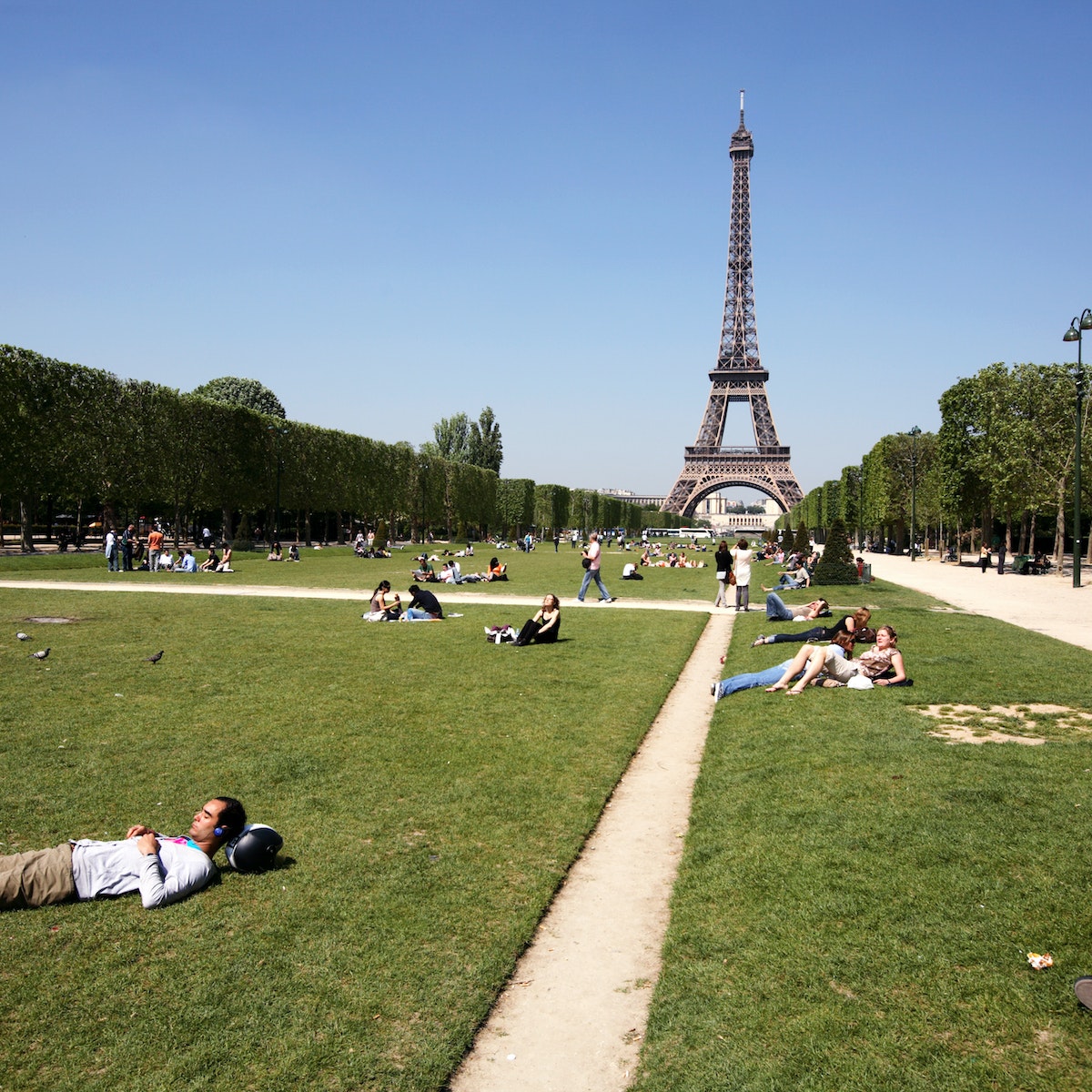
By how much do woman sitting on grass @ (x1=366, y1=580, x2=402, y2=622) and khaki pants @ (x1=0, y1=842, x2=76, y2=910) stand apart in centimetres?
1276

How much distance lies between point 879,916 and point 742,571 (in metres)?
17.0

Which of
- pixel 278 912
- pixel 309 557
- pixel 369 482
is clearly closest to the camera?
pixel 278 912

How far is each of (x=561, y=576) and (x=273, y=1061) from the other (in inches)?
1220

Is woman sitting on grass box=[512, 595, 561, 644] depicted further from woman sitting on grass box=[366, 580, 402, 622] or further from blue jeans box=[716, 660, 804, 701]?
blue jeans box=[716, 660, 804, 701]

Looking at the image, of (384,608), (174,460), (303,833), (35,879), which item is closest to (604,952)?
(303,833)

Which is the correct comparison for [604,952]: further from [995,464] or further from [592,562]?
[995,464]

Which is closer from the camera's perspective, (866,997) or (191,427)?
(866,997)

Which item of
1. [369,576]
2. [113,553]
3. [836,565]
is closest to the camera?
[836,565]

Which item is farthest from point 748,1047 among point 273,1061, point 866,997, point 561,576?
point 561,576

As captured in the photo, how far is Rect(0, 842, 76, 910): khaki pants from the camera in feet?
16.6

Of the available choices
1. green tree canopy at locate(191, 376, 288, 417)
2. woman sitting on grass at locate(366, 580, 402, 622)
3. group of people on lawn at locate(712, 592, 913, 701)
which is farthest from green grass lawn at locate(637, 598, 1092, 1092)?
green tree canopy at locate(191, 376, 288, 417)

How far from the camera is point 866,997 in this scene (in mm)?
4227

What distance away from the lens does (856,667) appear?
11359 millimetres

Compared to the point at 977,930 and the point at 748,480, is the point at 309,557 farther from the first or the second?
the point at 748,480
